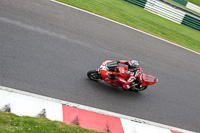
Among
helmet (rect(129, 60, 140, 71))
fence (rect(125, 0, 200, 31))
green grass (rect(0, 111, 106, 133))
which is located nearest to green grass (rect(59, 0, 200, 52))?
fence (rect(125, 0, 200, 31))

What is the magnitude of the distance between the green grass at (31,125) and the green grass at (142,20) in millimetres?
9592

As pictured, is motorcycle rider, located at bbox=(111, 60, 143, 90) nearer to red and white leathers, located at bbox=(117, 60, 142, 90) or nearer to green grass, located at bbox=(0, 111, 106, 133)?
red and white leathers, located at bbox=(117, 60, 142, 90)

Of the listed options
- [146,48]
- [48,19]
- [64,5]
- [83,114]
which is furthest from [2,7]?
[146,48]

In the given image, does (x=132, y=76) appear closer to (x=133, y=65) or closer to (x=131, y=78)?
(x=131, y=78)

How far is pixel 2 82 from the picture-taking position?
6.84 m

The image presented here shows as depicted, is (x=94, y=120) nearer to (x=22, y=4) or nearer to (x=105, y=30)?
(x=105, y=30)

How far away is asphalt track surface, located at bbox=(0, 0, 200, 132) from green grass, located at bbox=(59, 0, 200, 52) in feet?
4.52

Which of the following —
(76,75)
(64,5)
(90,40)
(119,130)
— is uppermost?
(64,5)

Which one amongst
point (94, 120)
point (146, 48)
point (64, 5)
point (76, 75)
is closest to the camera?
point (94, 120)

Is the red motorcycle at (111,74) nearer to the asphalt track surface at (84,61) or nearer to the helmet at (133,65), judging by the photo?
the helmet at (133,65)

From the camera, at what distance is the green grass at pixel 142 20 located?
46.9 ft

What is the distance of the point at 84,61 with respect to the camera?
9211mm

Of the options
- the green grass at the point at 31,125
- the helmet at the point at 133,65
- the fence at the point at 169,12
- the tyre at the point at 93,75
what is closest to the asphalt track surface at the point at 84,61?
the tyre at the point at 93,75

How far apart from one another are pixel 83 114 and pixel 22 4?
7678 mm
